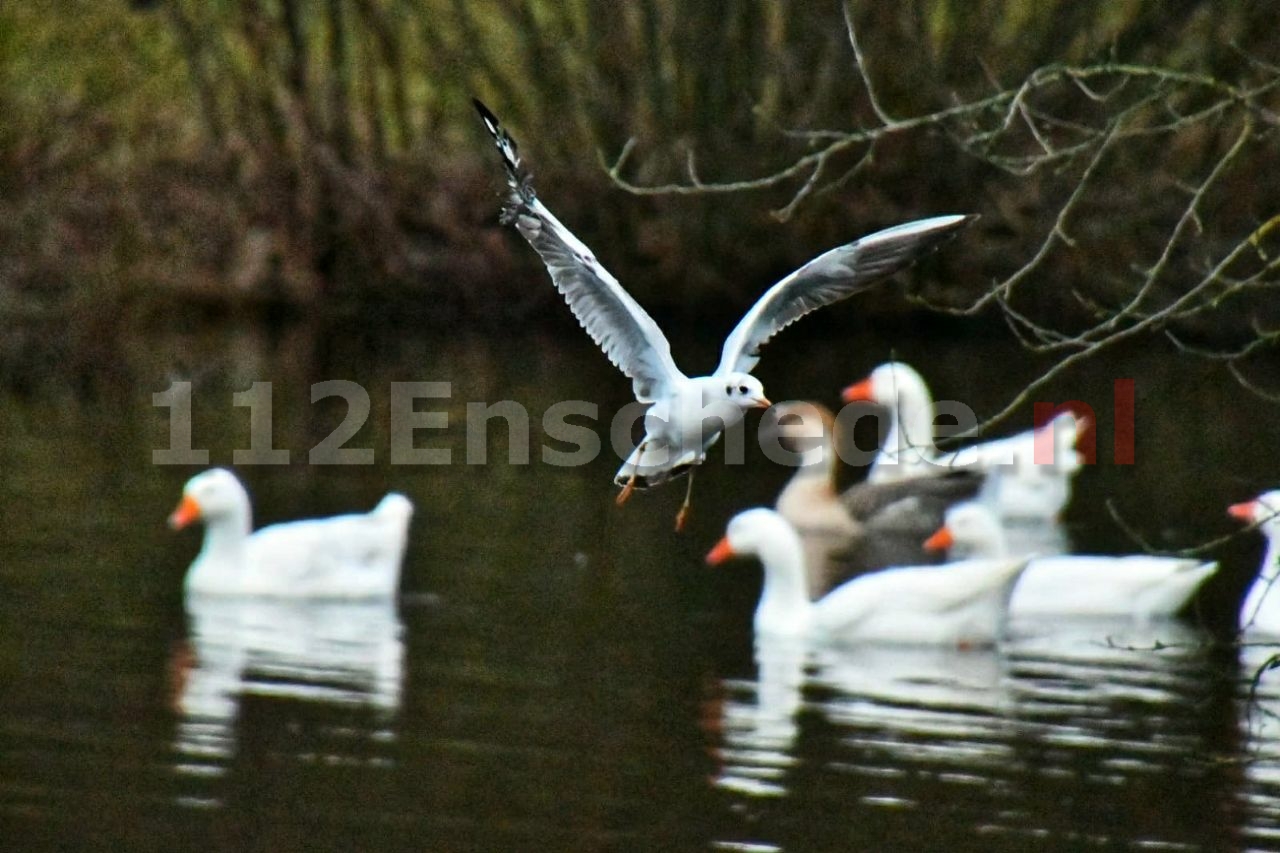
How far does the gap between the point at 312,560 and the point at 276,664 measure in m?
1.98

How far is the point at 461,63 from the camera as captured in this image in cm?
2812

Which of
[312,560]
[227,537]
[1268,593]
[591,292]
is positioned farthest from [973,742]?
[227,537]

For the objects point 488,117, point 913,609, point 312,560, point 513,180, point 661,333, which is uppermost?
point 488,117

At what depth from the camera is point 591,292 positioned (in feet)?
30.0

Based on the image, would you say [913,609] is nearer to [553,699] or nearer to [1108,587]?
[1108,587]

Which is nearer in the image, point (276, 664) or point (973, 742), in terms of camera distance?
point (973, 742)

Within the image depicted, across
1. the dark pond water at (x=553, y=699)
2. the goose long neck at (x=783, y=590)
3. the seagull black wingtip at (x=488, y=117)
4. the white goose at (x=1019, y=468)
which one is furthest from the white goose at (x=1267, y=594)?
the seagull black wingtip at (x=488, y=117)

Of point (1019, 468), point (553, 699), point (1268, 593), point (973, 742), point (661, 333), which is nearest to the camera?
point (661, 333)

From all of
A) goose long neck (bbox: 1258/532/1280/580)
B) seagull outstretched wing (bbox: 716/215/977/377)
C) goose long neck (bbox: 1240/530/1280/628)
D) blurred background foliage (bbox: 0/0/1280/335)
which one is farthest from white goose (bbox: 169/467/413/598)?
blurred background foliage (bbox: 0/0/1280/335)

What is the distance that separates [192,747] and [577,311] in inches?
86.2

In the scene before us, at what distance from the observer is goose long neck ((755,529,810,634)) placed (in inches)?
467

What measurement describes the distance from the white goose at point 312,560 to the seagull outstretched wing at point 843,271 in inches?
154

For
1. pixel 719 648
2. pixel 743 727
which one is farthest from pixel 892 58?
pixel 743 727

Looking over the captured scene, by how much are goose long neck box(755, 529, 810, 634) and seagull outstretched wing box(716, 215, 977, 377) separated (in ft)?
9.70
